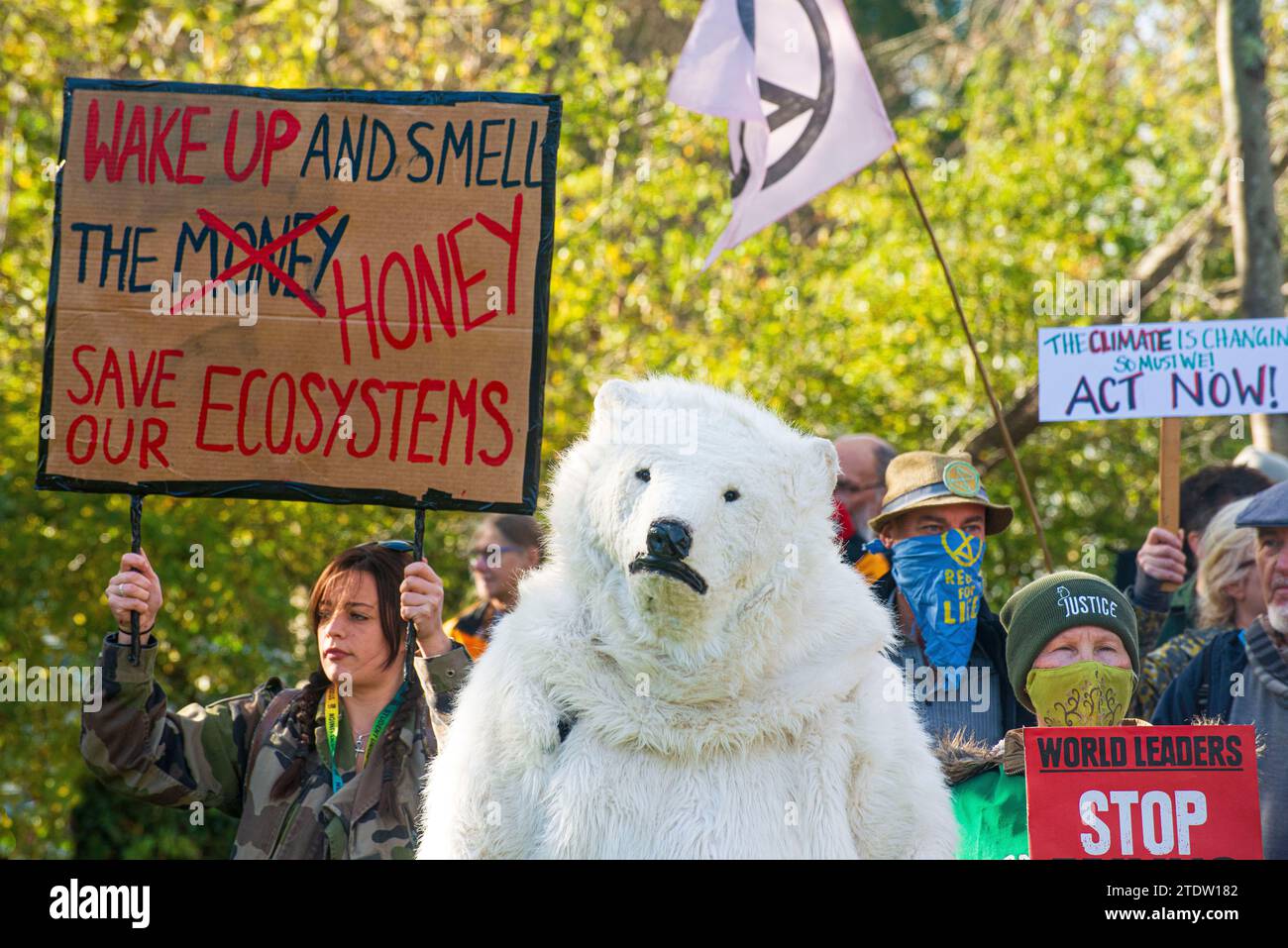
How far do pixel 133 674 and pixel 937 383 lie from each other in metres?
6.68

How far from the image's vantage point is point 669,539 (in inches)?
Result: 127

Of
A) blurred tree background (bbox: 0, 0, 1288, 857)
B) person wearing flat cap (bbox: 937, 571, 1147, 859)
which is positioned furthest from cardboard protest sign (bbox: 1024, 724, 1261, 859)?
blurred tree background (bbox: 0, 0, 1288, 857)

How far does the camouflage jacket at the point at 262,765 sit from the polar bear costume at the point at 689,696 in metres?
0.36

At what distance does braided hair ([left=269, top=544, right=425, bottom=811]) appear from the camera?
3.93m

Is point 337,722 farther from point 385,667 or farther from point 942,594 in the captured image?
point 942,594

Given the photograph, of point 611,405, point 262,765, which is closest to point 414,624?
point 262,765

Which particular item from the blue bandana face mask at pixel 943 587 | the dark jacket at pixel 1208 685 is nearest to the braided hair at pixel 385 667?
the blue bandana face mask at pixel 943 587

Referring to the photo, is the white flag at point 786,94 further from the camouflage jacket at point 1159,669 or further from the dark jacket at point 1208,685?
the dark jacket at point 1208,685

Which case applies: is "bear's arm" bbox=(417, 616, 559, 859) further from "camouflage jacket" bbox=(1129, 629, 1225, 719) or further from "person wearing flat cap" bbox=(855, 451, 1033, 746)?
"camouflage jacket" bbox=(1129, 629, 1225, 719)

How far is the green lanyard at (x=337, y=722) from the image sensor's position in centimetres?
394

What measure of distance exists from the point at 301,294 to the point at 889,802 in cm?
192
